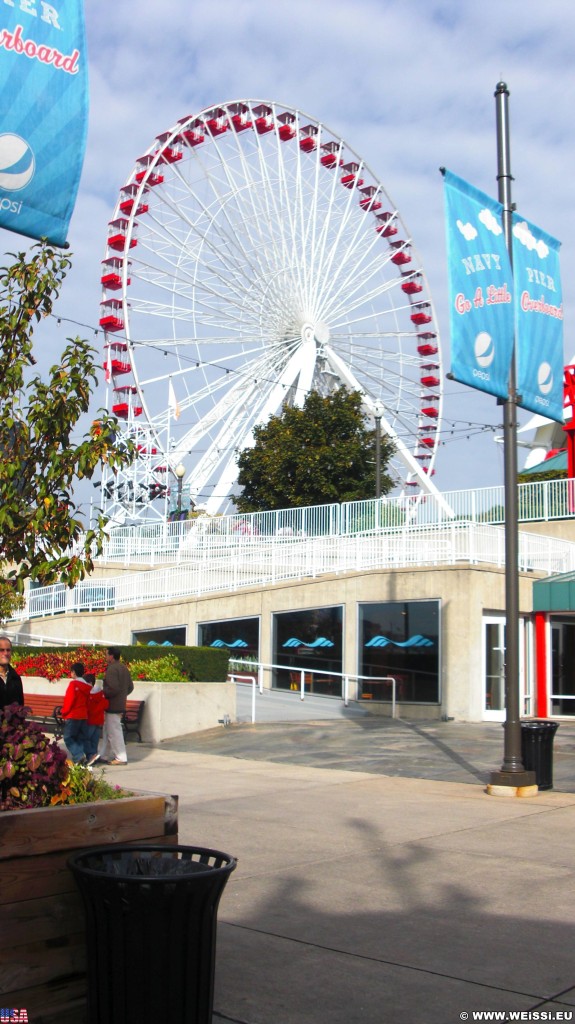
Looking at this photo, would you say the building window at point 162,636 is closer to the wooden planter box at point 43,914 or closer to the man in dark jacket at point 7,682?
the man in dark jacket at point 7,682

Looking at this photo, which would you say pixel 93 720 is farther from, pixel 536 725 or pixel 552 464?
pixel 552 464

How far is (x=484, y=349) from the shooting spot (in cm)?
1224

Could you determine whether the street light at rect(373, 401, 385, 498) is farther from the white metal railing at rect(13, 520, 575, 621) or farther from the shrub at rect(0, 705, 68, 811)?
the shrub at rect(0, 705, 68, 811)

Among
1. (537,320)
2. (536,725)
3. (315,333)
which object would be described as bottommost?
(536,725)

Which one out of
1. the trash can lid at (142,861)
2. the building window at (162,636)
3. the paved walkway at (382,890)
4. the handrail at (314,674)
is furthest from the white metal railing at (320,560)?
the trash can lid at (142,861)

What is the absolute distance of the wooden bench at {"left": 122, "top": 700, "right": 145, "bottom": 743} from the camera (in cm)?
1783

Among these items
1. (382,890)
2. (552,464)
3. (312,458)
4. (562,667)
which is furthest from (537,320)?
(552,464)

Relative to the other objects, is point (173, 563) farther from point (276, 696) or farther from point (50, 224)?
point (50, 224)

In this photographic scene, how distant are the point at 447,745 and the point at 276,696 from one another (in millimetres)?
6344

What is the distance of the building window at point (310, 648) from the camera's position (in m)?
24.3

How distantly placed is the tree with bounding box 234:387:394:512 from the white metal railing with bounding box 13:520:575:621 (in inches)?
449

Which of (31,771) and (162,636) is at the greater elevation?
(162,636)

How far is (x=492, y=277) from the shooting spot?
1254cm

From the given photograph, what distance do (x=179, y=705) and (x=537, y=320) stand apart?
9063 mm
